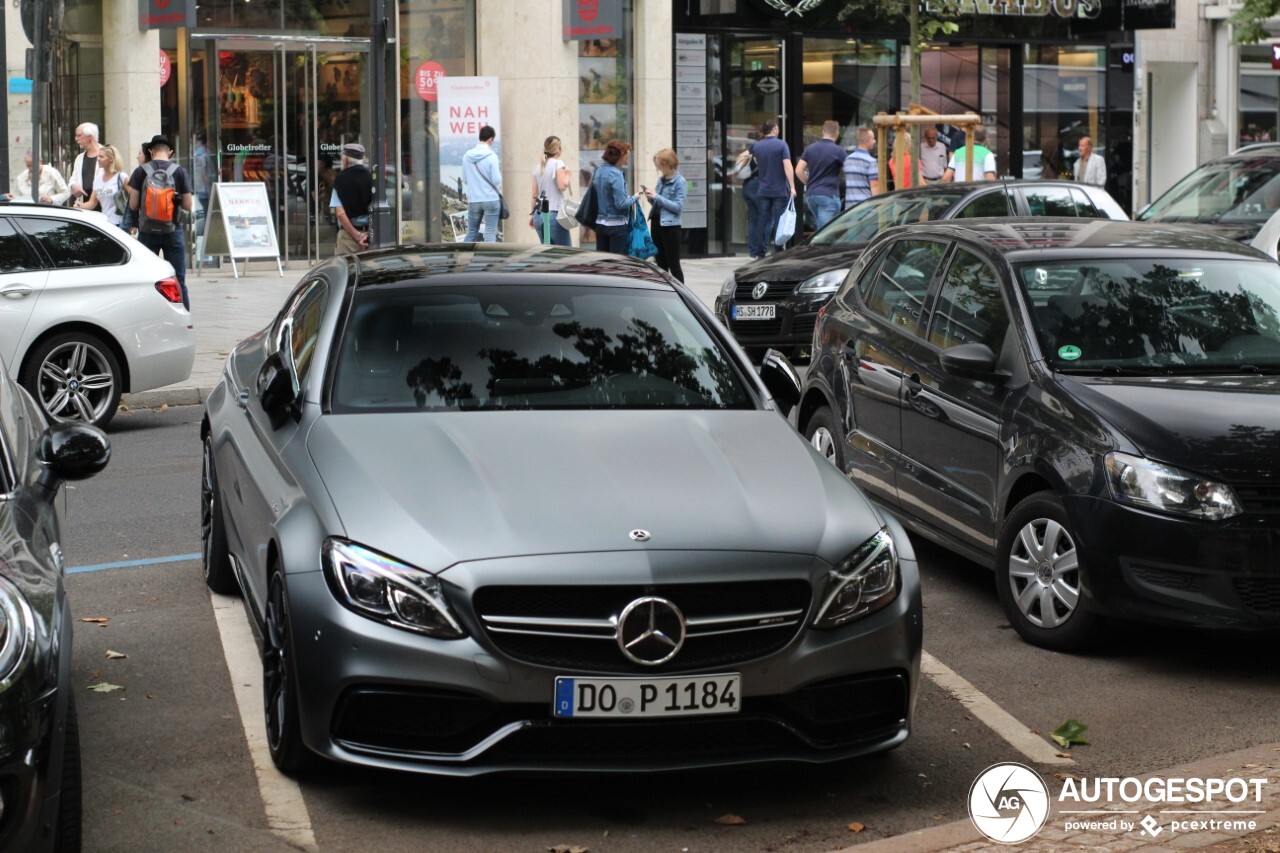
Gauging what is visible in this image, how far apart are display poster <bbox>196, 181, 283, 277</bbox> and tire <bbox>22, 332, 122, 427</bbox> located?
11.5 meters

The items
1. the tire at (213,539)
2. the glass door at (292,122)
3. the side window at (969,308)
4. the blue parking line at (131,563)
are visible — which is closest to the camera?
the tire at (213,539)

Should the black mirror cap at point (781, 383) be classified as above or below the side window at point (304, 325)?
below

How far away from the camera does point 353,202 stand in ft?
62.4

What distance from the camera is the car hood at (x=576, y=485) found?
5.05 meters

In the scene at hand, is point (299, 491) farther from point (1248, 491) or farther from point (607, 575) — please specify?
point (1248, 491)

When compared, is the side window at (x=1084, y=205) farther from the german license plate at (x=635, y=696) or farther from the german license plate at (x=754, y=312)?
the german license plate at (x=635, y=696)

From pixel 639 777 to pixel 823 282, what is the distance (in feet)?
36.3

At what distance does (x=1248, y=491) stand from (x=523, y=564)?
9.49 feet

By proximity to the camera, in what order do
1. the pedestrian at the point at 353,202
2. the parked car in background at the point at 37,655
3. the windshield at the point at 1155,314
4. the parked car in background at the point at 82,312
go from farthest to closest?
the pedestrian at the point at 353,202 < the parked car in background at the point at 82,312 < the windshield at the point at 1155,314 < the parked car in background at the point at 37,655

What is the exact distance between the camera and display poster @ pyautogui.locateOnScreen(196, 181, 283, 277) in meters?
24.2

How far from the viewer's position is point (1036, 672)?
677cm

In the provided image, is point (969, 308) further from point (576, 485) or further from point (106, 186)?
point (106, 186)

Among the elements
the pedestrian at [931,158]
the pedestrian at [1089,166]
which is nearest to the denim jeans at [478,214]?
the pedestrian at [931,158]

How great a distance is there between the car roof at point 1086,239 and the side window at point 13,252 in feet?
21.6
